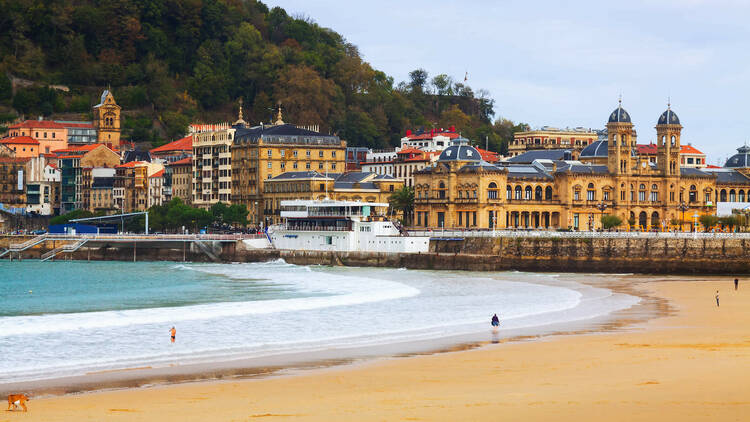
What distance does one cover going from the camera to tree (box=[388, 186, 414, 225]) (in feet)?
357

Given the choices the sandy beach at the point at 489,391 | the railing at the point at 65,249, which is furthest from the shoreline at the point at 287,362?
the railing at the point at 65,249

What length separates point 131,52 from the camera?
16388 centimetres

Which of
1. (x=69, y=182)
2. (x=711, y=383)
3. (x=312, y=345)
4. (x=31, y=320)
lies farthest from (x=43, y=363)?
(x=69, y=182)

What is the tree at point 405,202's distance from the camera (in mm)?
108875

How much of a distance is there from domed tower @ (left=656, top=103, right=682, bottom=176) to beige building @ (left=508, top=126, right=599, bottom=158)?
37.6 m

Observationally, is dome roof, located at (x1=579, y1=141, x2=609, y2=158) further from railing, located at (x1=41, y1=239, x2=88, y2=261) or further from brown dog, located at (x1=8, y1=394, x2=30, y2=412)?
brown dog, located at (x1=8, y1=394, x2=30, y2=412)

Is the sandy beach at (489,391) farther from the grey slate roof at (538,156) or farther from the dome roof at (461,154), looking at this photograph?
the grey slate roof at (538,156)

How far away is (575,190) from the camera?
343 ft

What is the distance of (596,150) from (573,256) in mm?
32848

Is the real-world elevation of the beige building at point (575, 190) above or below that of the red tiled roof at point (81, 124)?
below

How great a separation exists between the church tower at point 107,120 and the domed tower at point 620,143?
229ft

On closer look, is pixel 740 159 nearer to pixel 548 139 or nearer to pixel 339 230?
pixel 548 139

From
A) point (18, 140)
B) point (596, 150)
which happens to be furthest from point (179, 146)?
point (596, 150)

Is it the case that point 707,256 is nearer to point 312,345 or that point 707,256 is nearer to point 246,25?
point 312,345
